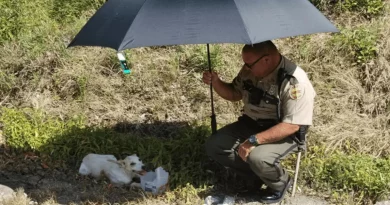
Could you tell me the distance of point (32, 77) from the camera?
19.4 feet

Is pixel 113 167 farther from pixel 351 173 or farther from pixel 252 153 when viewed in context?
pixel 351 173

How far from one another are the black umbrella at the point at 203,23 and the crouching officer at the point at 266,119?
427 millimetres

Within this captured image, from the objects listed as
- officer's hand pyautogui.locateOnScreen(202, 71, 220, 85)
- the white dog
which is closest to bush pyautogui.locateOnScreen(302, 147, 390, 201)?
officer's hand pyautogui.locateOnScreen(202, 71, 220, 85)

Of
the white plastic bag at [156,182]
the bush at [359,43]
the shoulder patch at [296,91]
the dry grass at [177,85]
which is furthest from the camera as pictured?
the bush at [359,43]

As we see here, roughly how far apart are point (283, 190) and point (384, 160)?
97 cm

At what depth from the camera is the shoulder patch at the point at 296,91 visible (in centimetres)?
366

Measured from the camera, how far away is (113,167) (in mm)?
4523

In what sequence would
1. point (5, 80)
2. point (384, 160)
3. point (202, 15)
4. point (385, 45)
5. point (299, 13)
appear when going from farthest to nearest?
point (5, 80)
point (385, 45)
point (384, 160)
point (299, 13)
point (202, 15)

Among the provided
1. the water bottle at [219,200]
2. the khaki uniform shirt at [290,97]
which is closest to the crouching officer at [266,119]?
the khaki uniform shirt at [290,97]

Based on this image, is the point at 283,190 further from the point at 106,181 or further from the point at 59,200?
the point at 59,200

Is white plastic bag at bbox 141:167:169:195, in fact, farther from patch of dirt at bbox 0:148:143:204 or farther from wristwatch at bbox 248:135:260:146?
wristwatch at bbox 248:135:260:146

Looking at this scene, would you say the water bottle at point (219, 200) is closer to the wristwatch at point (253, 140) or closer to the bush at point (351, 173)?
the wristwatch at point (253, 140)

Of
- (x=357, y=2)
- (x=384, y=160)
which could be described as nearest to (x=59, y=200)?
(x=384, y=160)

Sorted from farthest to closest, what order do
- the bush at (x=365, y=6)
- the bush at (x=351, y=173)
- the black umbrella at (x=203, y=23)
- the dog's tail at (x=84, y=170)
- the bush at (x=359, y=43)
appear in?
the bush at (x=365, y=6)
the bush at (x=359, y=43)
the dog's tail at (x=84, y=170)
the bush at (x=351, y=173)
the black umbrella at (x=203, y=23)
